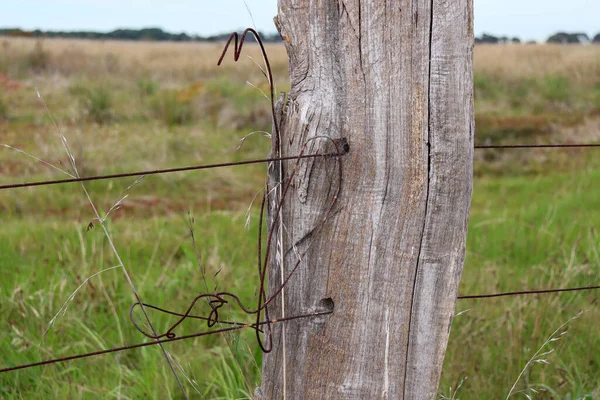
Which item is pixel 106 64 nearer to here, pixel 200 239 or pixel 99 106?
pixel 99 106

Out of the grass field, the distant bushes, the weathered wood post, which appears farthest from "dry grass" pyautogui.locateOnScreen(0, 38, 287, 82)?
the weathered wood post

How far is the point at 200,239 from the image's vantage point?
4.49 metres

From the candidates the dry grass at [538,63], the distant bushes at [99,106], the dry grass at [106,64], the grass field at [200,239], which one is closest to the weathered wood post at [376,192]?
the grass field at [200,239]

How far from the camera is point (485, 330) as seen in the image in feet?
9.87

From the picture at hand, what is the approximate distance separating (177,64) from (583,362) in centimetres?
1692

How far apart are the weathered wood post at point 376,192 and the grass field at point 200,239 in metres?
0.37

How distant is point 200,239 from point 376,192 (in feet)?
10.7

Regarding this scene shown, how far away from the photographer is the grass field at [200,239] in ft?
8.59

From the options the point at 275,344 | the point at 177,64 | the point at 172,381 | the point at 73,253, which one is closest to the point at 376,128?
the point at 275,344

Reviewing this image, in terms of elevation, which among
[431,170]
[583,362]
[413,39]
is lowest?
[583,362]

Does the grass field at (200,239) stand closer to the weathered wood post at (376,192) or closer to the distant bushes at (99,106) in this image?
the distant bushes at (99,106)

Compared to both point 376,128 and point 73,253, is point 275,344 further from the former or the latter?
point 73,253

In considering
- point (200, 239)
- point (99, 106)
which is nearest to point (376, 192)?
point (200, 239)

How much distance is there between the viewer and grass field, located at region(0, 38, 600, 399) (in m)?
2.62
